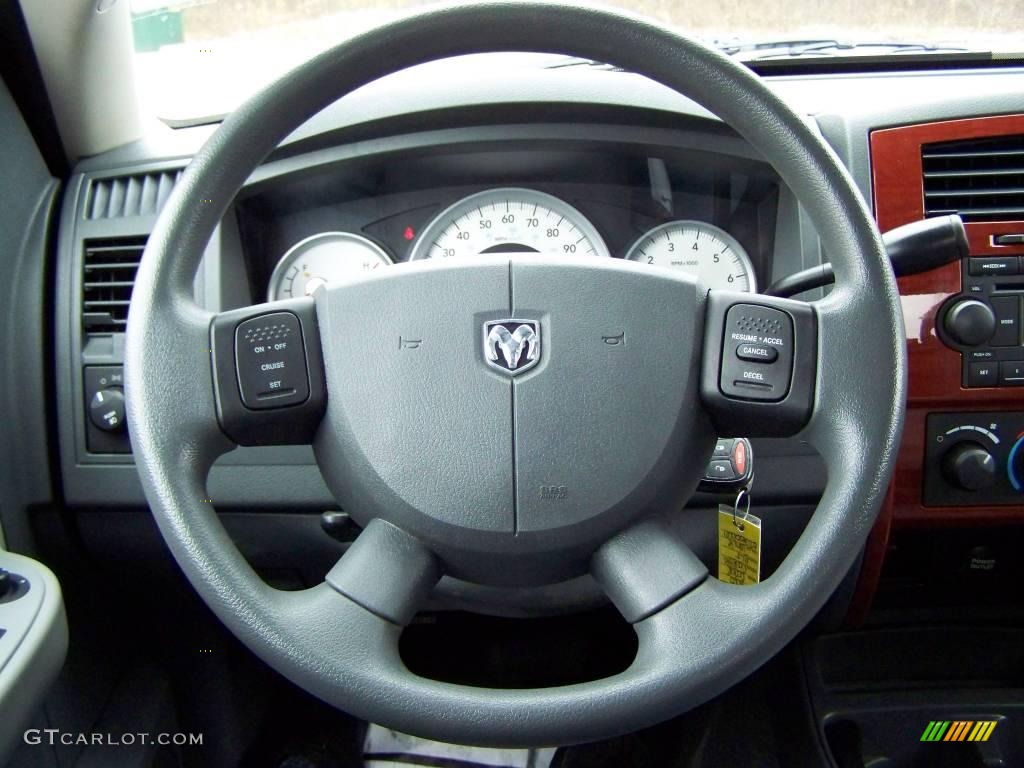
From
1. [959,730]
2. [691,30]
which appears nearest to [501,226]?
[691,30]

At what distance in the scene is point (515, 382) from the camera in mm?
853

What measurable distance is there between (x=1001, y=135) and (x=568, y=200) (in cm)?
56

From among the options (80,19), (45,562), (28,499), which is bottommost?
(45,562)

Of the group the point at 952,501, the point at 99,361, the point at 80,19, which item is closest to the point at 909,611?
the point at 952,501

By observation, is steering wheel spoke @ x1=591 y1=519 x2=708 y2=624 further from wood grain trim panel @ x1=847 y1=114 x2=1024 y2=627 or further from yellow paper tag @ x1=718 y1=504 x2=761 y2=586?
wood grain trim panel @ x1=847 y1=114 x2=1024 y2=627

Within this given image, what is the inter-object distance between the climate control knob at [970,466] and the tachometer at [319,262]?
79 centimetres

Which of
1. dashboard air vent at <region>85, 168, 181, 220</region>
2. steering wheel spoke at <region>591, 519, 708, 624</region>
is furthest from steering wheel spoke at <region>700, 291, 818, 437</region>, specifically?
dashboard air vent at <region>85, 168, 181, 220</region>

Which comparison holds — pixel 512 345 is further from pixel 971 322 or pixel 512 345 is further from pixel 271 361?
pixel 971 322

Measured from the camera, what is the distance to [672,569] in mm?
808

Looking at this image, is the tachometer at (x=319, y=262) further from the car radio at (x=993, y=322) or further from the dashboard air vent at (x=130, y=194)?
the car radio at (x=993, y=322)

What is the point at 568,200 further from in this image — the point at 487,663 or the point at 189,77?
the point at 487,663

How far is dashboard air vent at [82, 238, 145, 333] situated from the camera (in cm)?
125

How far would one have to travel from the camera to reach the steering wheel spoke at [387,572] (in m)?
0.79

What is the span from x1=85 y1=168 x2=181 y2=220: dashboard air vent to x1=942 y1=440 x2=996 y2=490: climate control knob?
3.56 ft
